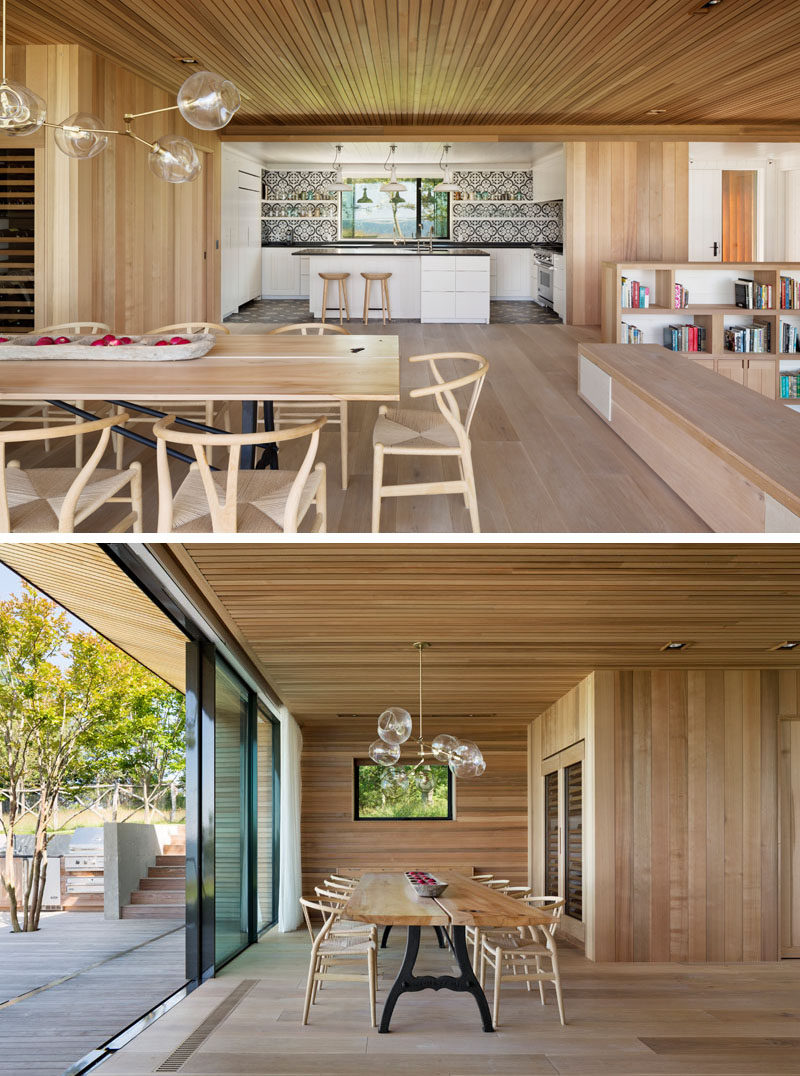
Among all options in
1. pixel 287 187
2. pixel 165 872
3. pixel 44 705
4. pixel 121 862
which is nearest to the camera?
pixel 44 705

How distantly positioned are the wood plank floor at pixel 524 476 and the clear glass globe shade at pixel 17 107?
1662 mm

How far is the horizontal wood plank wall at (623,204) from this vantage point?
12883mm

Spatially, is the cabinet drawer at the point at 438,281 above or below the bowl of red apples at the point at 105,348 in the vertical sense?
above

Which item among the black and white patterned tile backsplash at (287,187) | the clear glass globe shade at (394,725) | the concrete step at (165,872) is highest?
the black and white patterned tile backsplash at (287,187)

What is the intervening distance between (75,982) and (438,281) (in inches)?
379

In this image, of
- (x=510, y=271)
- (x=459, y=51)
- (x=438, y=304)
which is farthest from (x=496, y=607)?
(x=510, y=271)

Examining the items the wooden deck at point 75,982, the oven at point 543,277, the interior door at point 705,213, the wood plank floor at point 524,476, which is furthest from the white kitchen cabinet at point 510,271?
the wooden deck at point 75,982

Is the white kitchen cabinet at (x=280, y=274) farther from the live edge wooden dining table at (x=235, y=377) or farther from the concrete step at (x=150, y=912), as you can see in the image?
the live edge wooden dining table at (x=235, y=377)

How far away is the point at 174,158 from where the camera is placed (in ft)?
13.9

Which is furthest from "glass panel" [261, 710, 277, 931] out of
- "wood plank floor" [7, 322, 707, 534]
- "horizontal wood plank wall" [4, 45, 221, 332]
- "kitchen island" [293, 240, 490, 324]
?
"kitchen island" [293, 240, 490, 324]

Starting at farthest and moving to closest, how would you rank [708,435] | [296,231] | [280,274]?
[296,231] < [280,274] < [708,435]

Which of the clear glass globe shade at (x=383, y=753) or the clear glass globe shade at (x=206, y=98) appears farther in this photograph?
the clear glass globe shade at (x=383, y=753)

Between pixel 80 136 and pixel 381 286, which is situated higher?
pixel 381 286

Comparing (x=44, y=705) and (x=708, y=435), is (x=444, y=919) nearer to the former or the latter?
(x=708, y=435)
